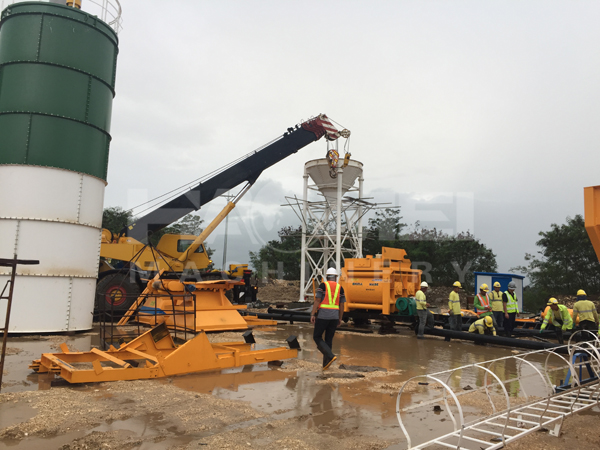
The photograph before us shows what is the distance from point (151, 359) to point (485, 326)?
8.99 metres

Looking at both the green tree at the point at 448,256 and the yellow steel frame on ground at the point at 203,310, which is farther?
the green tree at the point at 448,256

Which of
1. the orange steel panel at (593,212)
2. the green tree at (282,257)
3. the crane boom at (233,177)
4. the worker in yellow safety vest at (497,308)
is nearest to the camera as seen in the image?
the orange steel panel at (593,212)

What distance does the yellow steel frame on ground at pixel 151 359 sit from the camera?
5.93m

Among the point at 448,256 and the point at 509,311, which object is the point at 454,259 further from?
the point at 509,311

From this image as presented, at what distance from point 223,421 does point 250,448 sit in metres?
0.83

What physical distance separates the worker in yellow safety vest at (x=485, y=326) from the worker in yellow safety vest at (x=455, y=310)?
750 millimetres

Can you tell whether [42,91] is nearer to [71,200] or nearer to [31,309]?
[71,200]

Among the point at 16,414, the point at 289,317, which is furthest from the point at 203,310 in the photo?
the point at 16,414

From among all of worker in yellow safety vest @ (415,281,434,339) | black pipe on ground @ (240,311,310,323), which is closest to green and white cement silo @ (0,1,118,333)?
black pipe on ground @ (240,311,310,323)

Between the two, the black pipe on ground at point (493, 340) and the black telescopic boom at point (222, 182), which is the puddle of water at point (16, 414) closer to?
the black pipe on ground at point (493, 340)

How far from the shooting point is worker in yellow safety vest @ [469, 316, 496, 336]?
1186cm

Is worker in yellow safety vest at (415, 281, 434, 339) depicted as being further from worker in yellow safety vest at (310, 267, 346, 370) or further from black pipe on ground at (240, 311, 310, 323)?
worker in yellow safety vest at (310, 267, 346, 370)

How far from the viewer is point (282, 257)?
1663 inches

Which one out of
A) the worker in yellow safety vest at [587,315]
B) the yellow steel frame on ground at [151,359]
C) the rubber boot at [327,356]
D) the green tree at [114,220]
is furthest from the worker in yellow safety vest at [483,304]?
the green tree at [114,220]
